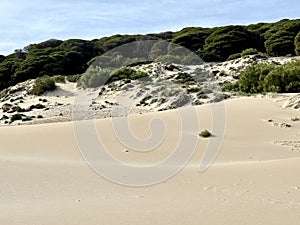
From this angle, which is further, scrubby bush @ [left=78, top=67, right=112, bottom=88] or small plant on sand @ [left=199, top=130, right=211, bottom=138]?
scrubby bush @ [left=78, top=67, right=112, bottom=88]

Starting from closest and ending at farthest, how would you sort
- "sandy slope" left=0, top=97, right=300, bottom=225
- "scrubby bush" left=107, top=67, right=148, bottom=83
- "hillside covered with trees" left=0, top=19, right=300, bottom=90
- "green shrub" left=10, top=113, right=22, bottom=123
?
"sandy slope" left=0, top=97, right=300, bottom=225, "green shrub" left=10, top=113, right=22, bottom=123, "scrubby bush" left=107, top=67, right=148, bottom=83, "hillside covered with trees" left=0, top=19, right=300, bottom=90

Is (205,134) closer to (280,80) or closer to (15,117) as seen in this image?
(280,80)

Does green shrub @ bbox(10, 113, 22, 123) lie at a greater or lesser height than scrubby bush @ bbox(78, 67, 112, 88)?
lesser

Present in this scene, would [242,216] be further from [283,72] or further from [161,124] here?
[283,72]

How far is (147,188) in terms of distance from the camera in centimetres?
703

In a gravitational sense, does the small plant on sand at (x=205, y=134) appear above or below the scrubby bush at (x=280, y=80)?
below

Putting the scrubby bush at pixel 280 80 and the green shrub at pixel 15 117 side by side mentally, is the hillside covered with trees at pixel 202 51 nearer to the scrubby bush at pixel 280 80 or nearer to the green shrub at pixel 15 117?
the scrubby bush at pixel 280 80

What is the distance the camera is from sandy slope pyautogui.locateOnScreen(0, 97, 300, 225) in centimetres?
517

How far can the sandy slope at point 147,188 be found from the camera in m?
5.17

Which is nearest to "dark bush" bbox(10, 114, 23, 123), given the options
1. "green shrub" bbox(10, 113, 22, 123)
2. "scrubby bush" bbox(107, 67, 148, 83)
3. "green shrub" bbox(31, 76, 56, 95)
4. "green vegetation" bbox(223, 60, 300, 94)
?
"green shrub" bbox(10, 113, 22, 123)

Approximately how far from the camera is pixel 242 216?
5176mm

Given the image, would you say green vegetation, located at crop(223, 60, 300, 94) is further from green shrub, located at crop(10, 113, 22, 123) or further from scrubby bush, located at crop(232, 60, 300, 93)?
green shrub, located at crop(10, 113, 22, 123)

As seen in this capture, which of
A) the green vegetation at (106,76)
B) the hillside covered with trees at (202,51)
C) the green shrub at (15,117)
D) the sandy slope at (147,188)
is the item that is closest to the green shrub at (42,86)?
the green vegetation at (106,76)

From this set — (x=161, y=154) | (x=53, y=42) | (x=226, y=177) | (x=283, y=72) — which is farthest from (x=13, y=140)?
(x=53, y=42)
